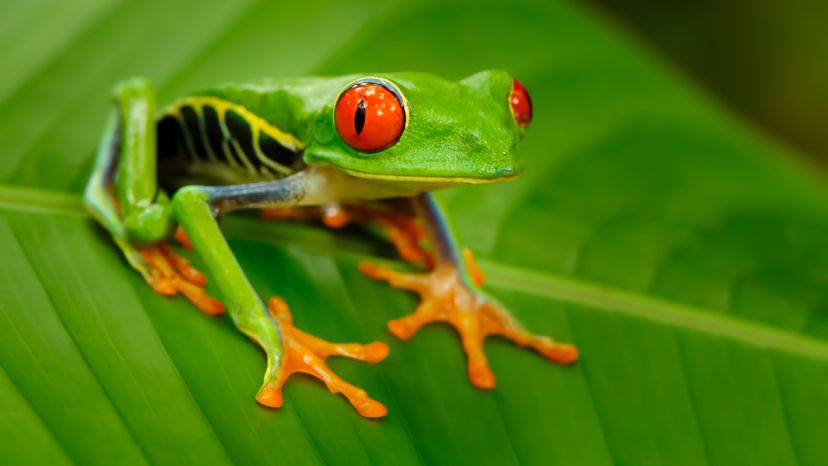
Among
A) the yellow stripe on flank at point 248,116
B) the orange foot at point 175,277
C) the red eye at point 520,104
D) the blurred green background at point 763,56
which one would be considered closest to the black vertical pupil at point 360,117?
the yellow stripe on flank at point 248,116

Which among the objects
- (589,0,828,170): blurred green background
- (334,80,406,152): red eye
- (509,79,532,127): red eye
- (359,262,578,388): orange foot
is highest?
(334,80,406,152): red eye

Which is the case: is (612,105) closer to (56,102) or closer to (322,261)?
(322,261)

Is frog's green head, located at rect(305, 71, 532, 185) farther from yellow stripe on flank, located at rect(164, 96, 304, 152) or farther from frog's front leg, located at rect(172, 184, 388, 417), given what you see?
frog's front leg, located at rect(172, 184, 388, 417)

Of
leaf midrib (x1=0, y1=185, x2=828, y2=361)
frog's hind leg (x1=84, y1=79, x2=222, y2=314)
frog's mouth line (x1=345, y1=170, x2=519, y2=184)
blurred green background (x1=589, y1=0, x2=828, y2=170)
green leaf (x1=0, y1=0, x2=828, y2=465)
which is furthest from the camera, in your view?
blurred green background (x1=589, y1=0, x2=828, y2=170)

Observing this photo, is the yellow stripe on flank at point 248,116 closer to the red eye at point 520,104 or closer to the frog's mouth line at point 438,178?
the frog's mouth line at point 438,178

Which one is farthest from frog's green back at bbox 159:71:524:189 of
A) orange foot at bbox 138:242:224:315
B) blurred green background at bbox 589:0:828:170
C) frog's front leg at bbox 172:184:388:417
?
blurred green background at bbox 589:0:828:170

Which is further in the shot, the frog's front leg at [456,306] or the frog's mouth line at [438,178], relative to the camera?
the frog's front leg at [456,306]
